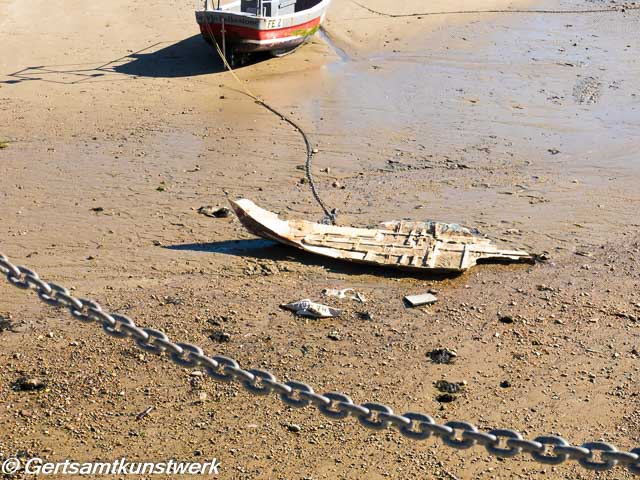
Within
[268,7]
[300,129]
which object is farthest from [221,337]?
[268,7]

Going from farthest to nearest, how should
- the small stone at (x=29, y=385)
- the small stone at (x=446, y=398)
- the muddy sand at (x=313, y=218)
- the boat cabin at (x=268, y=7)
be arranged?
the boat cabin at (x=268, y=7), the small stone at (x=446, y=398), the small stone at (x=29, y=385), the muddy sand at (x=313, y=218)

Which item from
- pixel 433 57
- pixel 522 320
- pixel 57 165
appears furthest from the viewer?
pixel 433 57

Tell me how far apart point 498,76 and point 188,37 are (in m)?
5.78

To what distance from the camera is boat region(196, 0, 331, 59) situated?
14688 mm

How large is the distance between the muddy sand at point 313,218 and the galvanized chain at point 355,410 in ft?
5.39

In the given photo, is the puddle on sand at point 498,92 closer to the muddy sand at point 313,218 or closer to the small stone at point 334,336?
the muddy sand at point 313,218

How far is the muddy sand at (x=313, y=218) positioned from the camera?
18.8 ft

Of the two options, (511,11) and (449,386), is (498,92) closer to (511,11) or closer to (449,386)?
(511,11)

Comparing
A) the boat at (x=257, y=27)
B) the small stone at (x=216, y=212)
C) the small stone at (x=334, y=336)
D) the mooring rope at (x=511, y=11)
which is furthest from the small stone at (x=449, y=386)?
the mooring rope at (x=511, y=11)

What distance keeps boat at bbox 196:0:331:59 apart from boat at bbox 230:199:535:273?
22.6 feet

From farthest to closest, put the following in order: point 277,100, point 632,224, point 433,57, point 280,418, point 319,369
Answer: point 433,57 < point 277,100 < point 632,224 < point 319,369 < point 280,418

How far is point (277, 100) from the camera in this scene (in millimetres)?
13539

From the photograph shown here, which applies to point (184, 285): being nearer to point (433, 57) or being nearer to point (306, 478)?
point (306, 478)

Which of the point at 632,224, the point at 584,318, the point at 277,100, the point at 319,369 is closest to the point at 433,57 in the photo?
the point at 277,100
